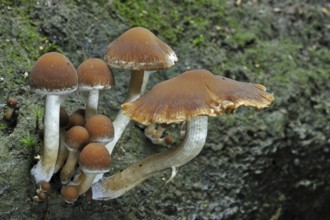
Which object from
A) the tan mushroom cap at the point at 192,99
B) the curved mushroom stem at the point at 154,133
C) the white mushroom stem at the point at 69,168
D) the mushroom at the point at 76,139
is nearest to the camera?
the tan mushroom cap at the point at 192,99

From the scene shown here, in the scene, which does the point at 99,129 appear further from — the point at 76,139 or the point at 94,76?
the point at 94,76

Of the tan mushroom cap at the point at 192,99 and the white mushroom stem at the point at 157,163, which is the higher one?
the tan mushroom cap at the point at 192,99

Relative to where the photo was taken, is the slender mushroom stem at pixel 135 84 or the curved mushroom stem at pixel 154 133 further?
the curved mushroom stem at pixel 154 133

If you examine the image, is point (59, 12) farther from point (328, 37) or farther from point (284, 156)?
point (328, 37)

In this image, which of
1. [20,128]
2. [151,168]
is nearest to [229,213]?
[151,168]

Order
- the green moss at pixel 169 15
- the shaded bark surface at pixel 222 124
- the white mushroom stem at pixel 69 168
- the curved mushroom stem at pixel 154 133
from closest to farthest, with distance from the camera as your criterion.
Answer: the white mushroom stem at pixel 69 168 < the shaded bark surface at pixel 222 124 < the curved mushroom stem at pixel 154 133 < the green moss at pixel 169 15

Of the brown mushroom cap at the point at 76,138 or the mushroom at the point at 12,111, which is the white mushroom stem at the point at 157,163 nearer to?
the brown mushroom cap at the point at 76,138

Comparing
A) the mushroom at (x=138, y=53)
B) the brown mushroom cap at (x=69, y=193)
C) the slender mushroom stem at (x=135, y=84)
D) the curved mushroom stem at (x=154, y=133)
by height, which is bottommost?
the curved mushroom stem at (x=154, y=133)

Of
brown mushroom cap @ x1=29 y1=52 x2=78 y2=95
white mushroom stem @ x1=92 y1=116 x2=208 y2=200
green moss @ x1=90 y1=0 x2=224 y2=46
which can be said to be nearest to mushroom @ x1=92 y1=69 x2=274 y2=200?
white mushroom stem @ x1=92 y1=116 x2=208 y2=200

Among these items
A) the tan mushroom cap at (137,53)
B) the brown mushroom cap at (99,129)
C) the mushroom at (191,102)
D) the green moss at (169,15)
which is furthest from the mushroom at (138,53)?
the green moss at (169,15)
